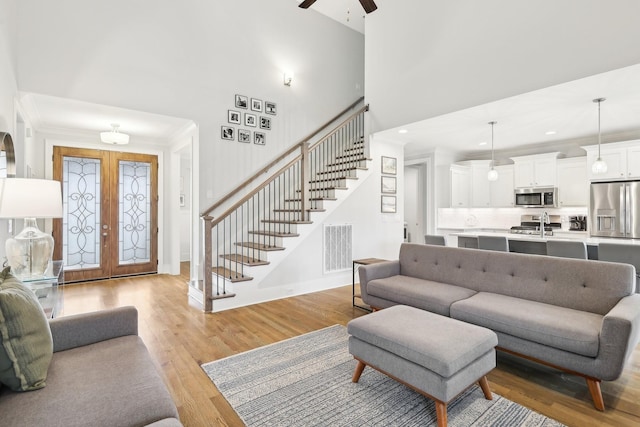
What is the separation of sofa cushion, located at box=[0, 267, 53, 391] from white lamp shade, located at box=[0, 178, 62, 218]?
108 cm

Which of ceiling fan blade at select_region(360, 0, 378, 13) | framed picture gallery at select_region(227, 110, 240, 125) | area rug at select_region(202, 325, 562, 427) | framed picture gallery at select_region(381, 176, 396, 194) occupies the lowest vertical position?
area rug at select_region(202, 325, 562, 427)

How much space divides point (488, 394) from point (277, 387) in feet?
4.66

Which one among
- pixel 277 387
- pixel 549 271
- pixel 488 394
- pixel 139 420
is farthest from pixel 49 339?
pixel 549 271

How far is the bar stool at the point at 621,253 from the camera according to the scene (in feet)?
10.6

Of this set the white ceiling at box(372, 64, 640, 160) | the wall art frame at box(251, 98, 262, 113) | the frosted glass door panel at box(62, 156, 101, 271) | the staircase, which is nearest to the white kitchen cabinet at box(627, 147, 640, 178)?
the white ceiling at box(372, 64, 640, 160)

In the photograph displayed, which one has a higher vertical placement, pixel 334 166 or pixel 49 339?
pixel 334 166

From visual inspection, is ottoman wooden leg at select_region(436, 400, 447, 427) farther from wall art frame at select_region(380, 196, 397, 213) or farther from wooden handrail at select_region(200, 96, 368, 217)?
wall art frame at select_region(380, 196, 397, 213)

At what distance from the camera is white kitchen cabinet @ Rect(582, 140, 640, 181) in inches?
209

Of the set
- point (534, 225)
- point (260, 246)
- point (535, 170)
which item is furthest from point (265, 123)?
point (534, 225)

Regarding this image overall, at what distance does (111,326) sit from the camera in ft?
6.51

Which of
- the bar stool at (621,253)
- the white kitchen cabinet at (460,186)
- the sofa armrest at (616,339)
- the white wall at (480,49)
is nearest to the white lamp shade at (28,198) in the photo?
the sofa armrest at (616,339)

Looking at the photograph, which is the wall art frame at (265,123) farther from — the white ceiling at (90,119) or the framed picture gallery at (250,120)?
the white ceiling at (90,119)

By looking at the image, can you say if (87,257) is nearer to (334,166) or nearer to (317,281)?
(317,281)

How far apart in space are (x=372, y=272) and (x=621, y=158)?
16.6 ft
